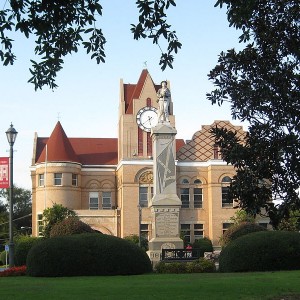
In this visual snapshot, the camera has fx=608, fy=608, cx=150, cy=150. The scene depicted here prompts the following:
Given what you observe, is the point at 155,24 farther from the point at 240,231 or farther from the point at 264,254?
the point at 240,231

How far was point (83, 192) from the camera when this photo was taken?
220ft

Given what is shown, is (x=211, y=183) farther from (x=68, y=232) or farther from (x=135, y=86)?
(x=68, y=232)

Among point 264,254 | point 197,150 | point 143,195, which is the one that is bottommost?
point 264,254

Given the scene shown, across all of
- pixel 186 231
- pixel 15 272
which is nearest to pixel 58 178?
pixel 186 231

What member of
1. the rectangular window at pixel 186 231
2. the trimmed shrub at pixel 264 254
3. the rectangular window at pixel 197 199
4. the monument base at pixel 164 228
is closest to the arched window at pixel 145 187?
the rectangular window at pixel 186 231

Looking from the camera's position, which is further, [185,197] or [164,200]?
[185,197]

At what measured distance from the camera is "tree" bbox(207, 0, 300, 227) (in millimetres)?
11461

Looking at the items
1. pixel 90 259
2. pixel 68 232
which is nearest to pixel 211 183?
pixel 68 232

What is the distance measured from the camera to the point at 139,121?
65625 mm

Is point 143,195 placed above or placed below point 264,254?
above

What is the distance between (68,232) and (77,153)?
119 ft

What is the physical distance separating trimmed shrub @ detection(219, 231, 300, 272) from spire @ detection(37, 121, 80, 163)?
139 ft

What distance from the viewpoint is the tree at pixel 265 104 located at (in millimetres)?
11461

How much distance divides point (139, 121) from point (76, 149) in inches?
387
